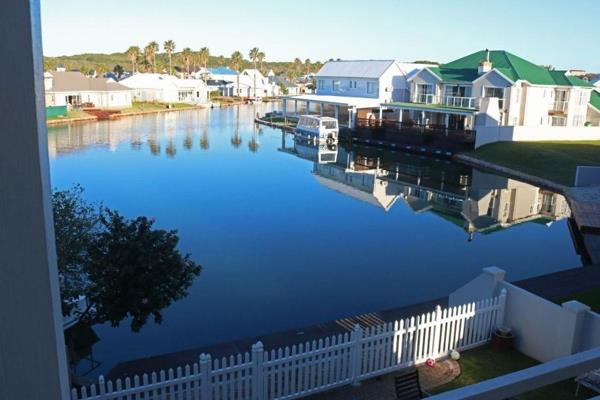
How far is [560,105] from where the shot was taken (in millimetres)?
50562

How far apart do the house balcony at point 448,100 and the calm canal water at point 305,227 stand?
8.02m

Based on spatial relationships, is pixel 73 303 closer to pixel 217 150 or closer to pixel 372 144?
pixel 217 150

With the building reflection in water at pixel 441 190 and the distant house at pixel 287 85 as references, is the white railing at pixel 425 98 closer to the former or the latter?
the building reflection in water at pixel 441 190

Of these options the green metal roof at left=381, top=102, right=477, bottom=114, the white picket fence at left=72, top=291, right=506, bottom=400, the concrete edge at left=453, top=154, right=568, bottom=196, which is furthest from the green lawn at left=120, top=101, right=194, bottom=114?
the white picket fence at left=72, top=291, right=506, bottom=400

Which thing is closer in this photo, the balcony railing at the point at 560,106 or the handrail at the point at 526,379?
the handrail at the point at 526,379

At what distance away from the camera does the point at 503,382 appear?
1803mm

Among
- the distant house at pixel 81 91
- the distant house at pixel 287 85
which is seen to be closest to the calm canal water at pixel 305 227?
the distant house at pixel 81 91

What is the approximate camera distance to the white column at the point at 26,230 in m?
1.35

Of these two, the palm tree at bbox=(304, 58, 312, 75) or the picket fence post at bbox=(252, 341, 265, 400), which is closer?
the picket fence post at bbox=(252, 341, 265, 400)

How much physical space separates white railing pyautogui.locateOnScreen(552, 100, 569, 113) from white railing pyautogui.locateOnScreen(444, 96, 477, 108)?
858cm

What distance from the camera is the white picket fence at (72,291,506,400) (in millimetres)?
7926

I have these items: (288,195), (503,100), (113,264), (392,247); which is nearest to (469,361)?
(113,264)

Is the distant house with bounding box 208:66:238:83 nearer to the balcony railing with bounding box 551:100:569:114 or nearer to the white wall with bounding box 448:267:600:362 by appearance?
the balcony railing with bounding box 551:100:569:114

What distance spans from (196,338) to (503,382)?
37.0 feet
